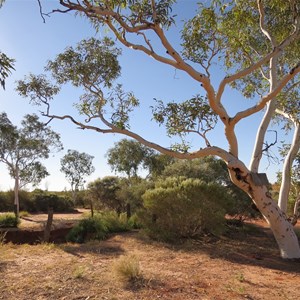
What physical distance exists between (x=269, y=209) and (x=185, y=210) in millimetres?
3171

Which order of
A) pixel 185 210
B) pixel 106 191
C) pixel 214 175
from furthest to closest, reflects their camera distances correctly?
pixel 106 191 < pixel 214 175 < pixel 185 210

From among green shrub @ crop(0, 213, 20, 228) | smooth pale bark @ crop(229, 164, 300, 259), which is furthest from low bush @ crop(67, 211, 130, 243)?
green shrub @ crop(0, 213, 20, 228)

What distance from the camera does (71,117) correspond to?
9398 mm

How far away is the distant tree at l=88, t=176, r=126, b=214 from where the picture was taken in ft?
73.6

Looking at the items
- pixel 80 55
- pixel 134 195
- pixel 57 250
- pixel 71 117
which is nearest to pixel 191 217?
pixel 57 250

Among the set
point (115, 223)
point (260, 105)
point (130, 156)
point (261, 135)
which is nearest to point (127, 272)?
point (260, 105)

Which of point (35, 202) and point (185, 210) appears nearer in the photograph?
point (185, 210)

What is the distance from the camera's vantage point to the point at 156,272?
6.39 m

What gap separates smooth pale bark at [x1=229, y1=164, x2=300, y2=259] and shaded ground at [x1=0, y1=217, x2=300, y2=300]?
396mm

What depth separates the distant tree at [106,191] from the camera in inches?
883

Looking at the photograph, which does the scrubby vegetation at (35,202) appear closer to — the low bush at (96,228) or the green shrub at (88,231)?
the low bush at (96,228)

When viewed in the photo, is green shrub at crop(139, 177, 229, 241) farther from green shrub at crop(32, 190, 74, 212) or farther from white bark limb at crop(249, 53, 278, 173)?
green shrub at crop(32, 190, 74, 212)

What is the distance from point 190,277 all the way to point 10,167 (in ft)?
82.0

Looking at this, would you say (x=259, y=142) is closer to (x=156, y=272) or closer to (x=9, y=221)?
(x=156, y=272)
